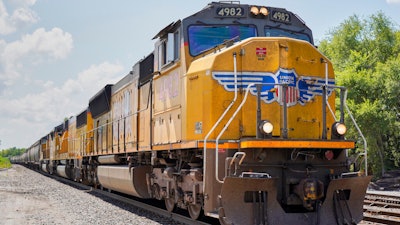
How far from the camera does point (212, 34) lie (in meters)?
8.03

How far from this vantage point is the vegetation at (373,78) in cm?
2708

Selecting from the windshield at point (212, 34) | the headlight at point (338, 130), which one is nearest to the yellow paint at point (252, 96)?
the headlight at point (338, 130)

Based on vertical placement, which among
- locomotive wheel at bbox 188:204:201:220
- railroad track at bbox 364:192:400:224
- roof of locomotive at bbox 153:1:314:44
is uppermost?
roof of locomotive at bbox 153:1:314:44

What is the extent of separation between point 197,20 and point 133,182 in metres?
4.28

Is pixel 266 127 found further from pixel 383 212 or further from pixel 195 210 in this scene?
pixel 383 212

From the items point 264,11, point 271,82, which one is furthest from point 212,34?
point 271,82

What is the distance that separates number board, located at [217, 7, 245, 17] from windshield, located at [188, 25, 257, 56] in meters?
0.18

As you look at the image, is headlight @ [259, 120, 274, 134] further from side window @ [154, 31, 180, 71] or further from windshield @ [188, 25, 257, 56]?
side window @ [154, 31, 180, 71]

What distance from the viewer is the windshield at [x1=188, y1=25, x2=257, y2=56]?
26.2 ft

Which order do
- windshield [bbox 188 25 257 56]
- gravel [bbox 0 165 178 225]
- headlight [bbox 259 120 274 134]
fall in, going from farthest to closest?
gravel [bbox 0 165 178 225], windshield [bbox 188 25 257 56], headlight [bbox 259 120 274 134]

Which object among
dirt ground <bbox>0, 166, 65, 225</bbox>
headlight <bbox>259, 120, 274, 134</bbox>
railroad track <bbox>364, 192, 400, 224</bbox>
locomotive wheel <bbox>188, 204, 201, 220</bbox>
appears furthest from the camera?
dirt ground <bbox>0, 166, 65, 225</bbox>

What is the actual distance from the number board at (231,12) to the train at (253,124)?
0.02 meters

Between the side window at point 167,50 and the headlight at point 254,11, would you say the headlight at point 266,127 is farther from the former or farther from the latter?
the side window at point 167,50

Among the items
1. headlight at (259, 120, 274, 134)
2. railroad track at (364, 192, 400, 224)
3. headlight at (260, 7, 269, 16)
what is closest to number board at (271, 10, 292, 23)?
headlight at (260, 7, 269, 16)
